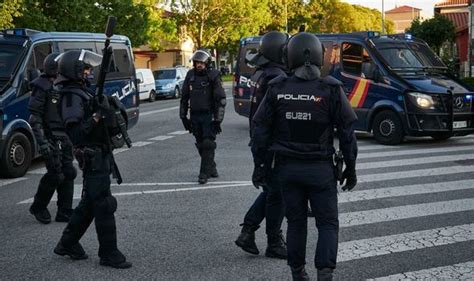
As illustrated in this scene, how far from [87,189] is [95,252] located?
739mm

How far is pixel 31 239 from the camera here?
5.75 metres

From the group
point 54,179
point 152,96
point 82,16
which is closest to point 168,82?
point 152,96

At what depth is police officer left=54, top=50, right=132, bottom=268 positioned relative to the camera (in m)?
4.77

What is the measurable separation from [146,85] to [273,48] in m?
23.6

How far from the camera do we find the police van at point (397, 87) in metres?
11.1

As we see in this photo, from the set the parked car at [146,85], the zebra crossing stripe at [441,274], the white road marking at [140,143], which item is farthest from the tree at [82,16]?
the zebra crossing stripe at [441,274]

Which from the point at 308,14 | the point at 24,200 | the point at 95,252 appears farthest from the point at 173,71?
the point at 308,14

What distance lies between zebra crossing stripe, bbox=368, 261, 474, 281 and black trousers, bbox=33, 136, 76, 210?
3.40 meters

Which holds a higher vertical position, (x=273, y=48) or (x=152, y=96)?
(x=273, y=48)

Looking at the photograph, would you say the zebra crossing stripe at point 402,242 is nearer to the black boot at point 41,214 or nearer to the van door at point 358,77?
the black boot at point 41,214

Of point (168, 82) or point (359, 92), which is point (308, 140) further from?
point (168, 82)

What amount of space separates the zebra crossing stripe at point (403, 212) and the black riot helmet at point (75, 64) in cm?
295

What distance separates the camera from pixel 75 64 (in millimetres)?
4938

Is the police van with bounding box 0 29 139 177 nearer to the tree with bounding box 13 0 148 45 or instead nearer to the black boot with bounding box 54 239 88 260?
the black boot with bounding box 54 239 88 260
